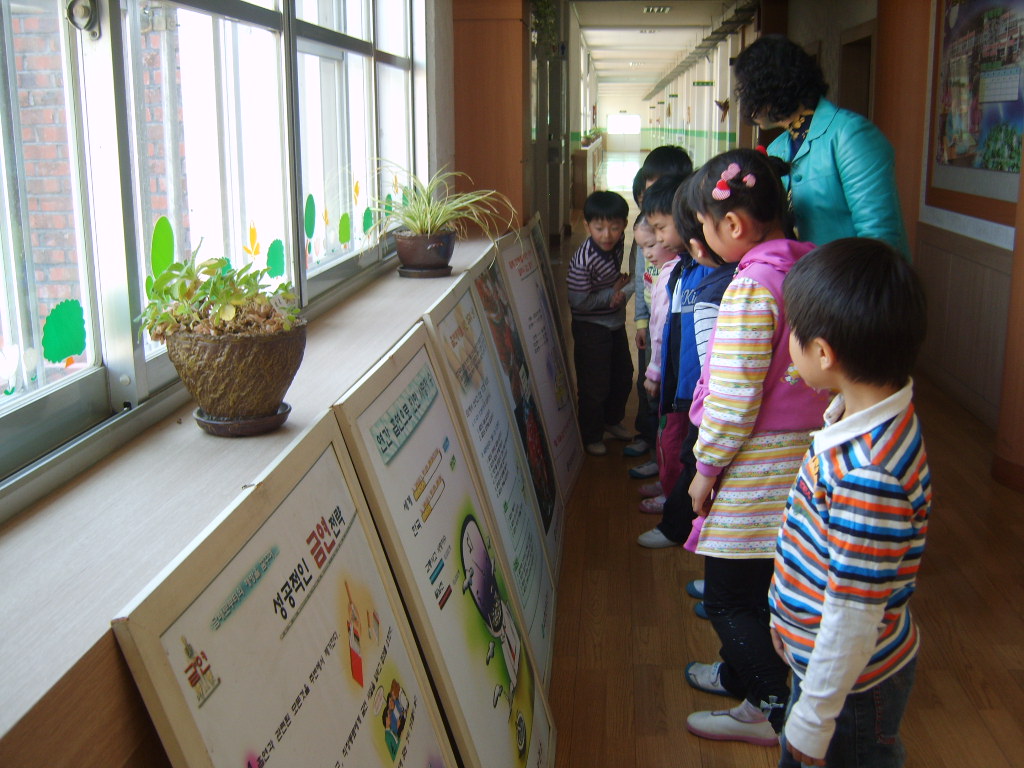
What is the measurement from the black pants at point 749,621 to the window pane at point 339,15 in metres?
1.84

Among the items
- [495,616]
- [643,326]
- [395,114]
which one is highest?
[395,114]

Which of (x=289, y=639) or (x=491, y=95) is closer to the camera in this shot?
(x=289, y=639)

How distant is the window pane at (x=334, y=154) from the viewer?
114 inches

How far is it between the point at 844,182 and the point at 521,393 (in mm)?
1173

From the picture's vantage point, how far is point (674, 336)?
9.70ft

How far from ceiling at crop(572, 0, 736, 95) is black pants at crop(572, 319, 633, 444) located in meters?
10.5

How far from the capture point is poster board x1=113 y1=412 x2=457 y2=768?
2.94ft

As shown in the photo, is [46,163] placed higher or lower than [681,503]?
higher

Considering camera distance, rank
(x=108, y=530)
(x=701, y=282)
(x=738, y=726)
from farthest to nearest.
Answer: (x=701, y=282), (x=738, y=726), (x=108, y=530)

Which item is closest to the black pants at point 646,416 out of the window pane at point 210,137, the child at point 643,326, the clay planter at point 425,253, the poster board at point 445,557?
the child at point 643,326

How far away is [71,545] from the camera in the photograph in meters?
1.17

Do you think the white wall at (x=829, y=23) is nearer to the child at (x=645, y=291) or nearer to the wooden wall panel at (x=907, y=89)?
the wooden wall panel at (x=907, y=89)

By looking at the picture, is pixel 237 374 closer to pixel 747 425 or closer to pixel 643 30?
pixel 747 425

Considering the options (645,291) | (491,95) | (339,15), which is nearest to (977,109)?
(645,291)
